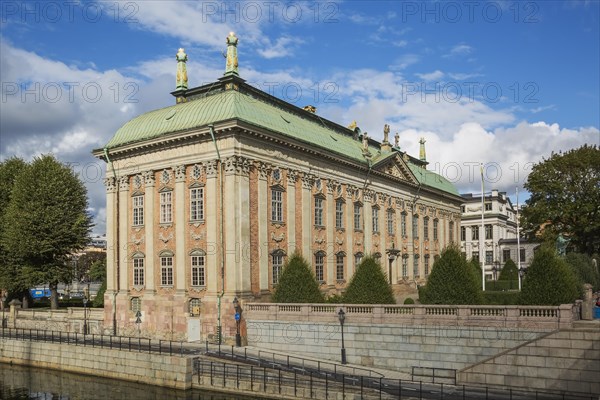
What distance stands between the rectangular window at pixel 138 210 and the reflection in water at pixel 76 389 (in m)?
11.8

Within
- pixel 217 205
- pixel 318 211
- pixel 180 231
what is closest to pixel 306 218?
pixel 318 211

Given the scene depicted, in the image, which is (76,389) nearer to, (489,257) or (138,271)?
(138,271)

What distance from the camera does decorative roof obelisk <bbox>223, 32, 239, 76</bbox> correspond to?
42628mm

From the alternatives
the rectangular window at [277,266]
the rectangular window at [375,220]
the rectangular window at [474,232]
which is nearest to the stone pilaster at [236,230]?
the rectangular window at [277,266]

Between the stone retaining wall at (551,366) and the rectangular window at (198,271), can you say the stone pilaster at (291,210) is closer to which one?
the rectangular window at (198,271)

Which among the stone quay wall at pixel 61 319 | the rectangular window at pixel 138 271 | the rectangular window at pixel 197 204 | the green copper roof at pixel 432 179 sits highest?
the green copper roof at pixel 432 179

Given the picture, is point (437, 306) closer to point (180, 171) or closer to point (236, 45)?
point (180, 171)

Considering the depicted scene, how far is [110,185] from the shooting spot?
45.6 m

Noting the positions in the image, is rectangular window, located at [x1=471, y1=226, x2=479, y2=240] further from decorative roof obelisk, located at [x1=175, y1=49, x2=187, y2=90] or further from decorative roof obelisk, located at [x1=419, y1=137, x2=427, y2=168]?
decorative roof obelisk, located at [x1=175, y1=49, x2=187, y2=90]

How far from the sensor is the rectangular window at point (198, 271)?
3959 centimetres

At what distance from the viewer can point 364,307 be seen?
33344mm

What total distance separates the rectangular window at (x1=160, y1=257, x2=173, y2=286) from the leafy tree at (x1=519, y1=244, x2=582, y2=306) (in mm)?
22431

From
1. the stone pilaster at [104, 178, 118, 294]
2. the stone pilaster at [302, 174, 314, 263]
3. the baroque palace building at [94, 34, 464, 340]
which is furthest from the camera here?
the stone pilaster at [104, 178, 118, 294]

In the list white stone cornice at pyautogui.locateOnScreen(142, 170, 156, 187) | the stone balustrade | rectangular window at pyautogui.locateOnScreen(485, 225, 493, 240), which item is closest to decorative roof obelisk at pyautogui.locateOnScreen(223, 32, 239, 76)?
white stone cornice at pyautogui.locateOnScreen(142, 170, 156, 187)
